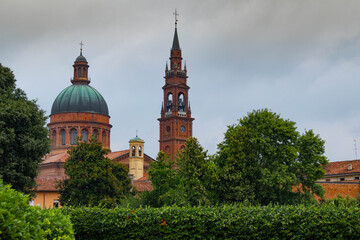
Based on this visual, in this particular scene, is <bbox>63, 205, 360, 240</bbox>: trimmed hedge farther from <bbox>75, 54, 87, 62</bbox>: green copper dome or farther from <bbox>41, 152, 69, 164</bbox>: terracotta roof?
<bbox>75, 54, 87, 62</bbox>: green copper dome

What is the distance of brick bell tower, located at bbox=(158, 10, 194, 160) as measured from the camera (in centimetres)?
10706

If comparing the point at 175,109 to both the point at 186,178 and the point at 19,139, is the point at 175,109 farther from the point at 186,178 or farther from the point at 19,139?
the point at 19,139

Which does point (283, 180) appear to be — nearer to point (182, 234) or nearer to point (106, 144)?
point (182, 234)

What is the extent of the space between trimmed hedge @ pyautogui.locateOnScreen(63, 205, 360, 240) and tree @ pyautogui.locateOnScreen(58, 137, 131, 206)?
1890 cm

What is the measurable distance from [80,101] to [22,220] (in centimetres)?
9051

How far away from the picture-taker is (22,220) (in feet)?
31.1

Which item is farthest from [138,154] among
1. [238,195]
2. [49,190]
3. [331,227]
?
[331,227]

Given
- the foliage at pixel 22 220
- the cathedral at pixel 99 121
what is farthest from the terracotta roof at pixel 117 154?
the foliage at pixel 22 220

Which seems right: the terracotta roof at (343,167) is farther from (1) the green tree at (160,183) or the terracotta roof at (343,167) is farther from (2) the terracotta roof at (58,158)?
(2) the terracotta roof at (58,158)

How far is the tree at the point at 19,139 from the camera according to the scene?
32031 millimetres

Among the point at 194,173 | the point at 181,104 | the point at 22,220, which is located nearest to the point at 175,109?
the point at 181,104

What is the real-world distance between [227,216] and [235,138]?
20.2 m

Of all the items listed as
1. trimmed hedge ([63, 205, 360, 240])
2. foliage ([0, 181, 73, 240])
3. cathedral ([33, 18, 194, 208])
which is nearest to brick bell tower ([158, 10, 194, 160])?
cathedral ([33, 18, 194, 208])

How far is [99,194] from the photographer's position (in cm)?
4522
